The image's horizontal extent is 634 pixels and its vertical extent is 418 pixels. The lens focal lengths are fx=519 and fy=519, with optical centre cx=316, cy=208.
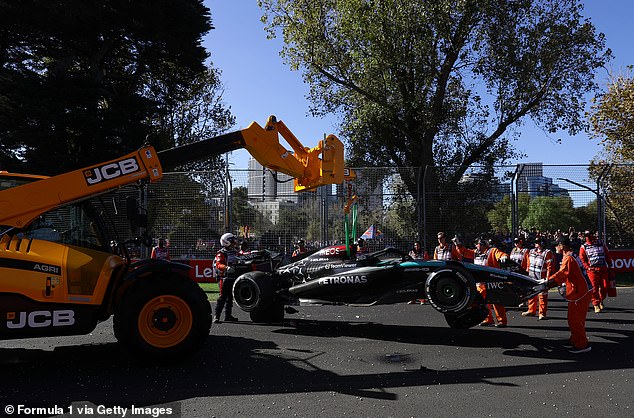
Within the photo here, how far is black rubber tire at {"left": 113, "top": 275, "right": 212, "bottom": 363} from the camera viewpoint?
6434 mm

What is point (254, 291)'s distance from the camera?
945 centimetres

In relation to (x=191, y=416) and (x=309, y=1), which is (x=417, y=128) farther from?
(x=191, y=416)

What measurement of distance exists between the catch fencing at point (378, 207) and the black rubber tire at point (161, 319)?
9.13m

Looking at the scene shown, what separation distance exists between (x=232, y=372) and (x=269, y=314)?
12.3 feet

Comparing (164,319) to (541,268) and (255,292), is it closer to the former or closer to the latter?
(255,292)

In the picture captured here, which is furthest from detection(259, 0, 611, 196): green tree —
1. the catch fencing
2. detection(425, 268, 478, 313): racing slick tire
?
detection(425, 268, 478, 313): racing slick tire

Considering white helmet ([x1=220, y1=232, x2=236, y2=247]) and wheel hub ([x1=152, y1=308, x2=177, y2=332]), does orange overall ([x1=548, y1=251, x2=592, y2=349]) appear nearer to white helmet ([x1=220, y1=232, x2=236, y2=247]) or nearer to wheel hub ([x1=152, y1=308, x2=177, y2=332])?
wheel hub ([x1=152, y1=308, x2=177, y2=332])

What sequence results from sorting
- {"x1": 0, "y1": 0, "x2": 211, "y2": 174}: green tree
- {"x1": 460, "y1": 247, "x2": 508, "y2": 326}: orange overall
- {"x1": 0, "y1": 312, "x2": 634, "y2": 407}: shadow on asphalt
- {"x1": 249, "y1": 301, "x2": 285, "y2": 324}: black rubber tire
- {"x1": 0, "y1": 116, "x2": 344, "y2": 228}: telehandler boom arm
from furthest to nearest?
{"x1": 0, "y1": 0, "x2": 211, "y2": 174}: green tree, {"x1": 249, "y1": 301, "x2": 285, "y2": 324}: black rubber tire, {"x1": 460, "y1": 247, "x2": 508, "y2": 326}: orange overall, {"x1": 0, "y1": 116, "x2": 344, "y2": 228}: telehandler boom arm, {"x1": 0, "y1": 312, "x2": 634, "y2": 407}: shadow on asphalt

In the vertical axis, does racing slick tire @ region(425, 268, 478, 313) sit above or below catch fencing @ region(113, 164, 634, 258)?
below

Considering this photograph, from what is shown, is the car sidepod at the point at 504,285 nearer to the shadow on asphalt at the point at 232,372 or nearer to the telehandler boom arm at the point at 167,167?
the shadow on asphalt at the point at 232,372

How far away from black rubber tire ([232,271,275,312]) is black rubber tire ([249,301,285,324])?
1.03ft

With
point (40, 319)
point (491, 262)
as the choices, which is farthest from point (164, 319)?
point (491, 262)

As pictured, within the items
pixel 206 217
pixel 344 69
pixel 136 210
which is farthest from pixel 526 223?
pixel 136 210

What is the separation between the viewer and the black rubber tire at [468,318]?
27.9 ft
